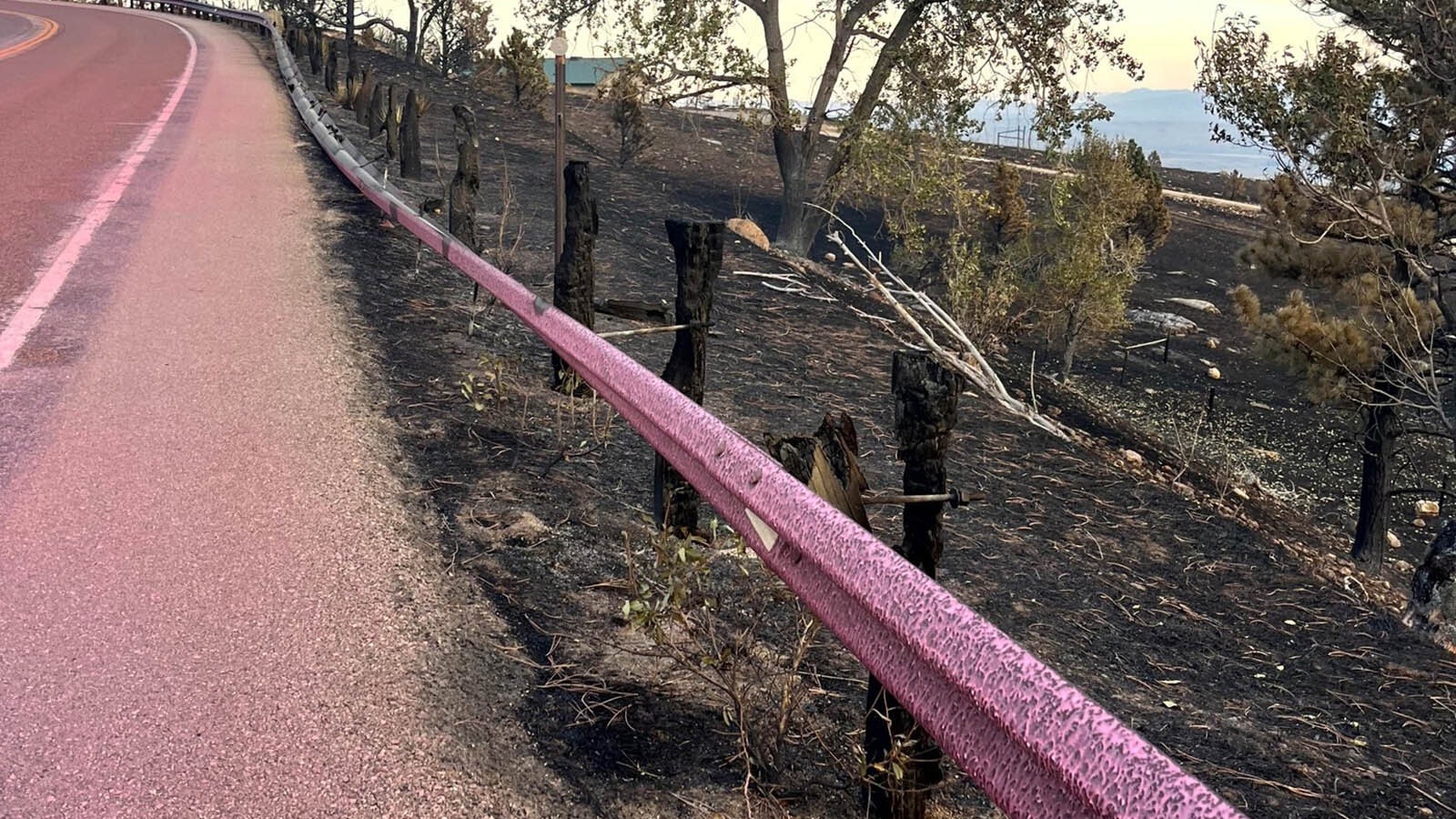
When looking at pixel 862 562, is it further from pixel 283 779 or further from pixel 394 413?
pixel 394 413

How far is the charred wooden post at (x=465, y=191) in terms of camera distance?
928 cm

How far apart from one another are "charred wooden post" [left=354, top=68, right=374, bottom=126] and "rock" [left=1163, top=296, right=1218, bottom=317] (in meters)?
22.9

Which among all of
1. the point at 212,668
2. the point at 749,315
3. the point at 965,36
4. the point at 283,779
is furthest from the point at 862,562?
the point at 965,36

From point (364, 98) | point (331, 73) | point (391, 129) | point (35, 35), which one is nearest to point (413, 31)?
point (35, 35)

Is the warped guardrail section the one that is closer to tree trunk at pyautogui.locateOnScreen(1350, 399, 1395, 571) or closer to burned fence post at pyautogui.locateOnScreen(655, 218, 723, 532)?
burned fence post at pyautogui.locateOnScreen(655, 218, 723, 532)

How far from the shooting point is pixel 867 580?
235cm

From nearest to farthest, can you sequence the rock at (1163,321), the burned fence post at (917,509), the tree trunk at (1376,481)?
the burned fence post at (917,509) < the tree trunk at (1376,481) < the rock at (1163,321)

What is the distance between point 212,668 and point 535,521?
1651 millimetres

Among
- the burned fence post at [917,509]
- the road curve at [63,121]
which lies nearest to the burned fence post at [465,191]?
the road curve at [63,121]

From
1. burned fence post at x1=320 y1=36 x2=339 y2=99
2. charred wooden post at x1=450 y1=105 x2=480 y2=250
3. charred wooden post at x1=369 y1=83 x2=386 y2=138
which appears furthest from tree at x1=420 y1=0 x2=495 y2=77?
charred wooden post at x1=450 y1=105 x2=480 y2=250

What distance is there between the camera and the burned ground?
3.47 meters

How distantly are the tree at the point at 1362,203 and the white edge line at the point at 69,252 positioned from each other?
525 inches

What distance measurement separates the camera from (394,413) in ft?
19.8

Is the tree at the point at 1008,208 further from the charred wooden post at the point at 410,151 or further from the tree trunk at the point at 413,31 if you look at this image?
the tree trunk at the point at 413,31
